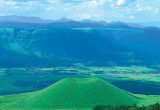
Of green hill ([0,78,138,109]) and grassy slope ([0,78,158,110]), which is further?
grassy slope ([0,78,158,110])

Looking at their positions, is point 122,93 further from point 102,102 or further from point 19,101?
point 19,101

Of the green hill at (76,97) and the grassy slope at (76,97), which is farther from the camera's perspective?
the grassy slope at (76,97)

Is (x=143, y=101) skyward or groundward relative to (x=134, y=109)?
groundward

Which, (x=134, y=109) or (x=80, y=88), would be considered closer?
(x=134, y=109)

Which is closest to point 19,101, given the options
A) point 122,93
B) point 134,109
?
point 122,93

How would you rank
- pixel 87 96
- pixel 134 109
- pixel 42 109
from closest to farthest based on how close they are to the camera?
pixel 134 109 < pixel 42 109 < pixel 87 96
